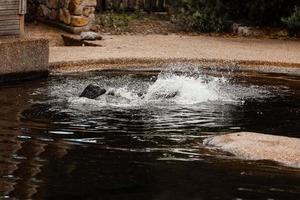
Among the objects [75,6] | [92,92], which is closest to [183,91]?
[92,92]

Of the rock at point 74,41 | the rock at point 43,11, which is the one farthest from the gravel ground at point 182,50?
the rock at point 43,11

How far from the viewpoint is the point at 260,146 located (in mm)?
6117

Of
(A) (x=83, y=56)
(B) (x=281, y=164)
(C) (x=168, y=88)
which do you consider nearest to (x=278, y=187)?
(B) (x=281, y=164)

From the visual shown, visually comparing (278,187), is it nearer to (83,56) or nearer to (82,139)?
(82,139)

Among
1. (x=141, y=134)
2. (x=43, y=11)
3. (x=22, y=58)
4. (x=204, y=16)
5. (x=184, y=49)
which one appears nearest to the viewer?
(x=141, y=134)

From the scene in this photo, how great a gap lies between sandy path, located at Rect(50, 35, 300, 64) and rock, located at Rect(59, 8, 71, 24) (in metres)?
0.93

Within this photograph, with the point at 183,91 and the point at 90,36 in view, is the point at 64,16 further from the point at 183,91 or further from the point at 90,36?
the point at 183,91

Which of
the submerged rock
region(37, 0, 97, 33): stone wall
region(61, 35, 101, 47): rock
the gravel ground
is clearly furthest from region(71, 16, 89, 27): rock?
the submerged rock

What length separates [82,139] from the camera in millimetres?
6395

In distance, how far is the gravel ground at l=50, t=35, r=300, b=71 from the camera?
38.8 ft

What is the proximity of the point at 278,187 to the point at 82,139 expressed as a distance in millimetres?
2050

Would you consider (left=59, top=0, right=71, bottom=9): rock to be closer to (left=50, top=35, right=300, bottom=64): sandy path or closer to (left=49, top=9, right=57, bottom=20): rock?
(left=49, top=9, right=57, bottom=20): rock

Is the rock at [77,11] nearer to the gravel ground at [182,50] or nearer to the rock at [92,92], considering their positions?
the gravel ground at [182,50]

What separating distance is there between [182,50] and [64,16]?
3.55 meters
